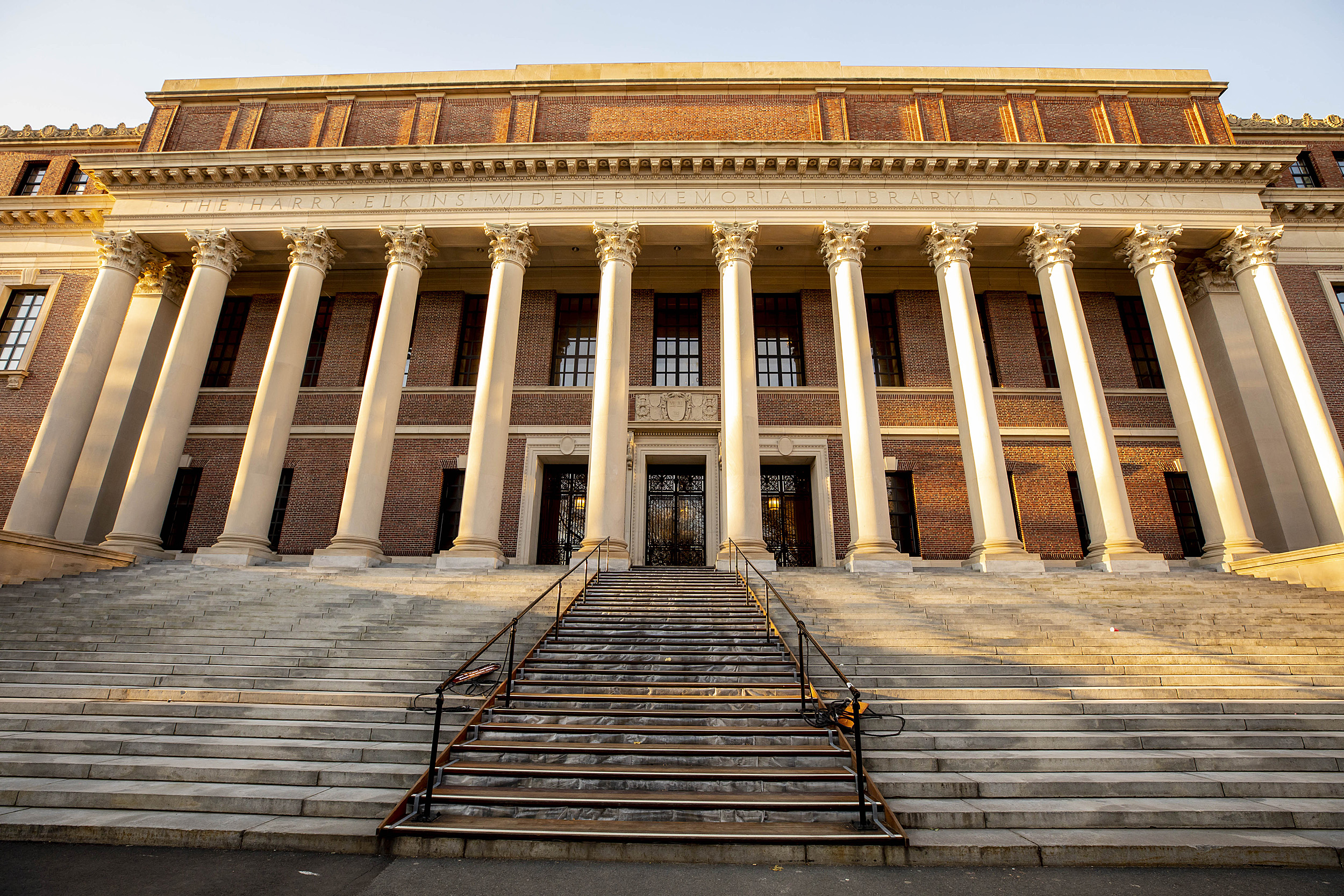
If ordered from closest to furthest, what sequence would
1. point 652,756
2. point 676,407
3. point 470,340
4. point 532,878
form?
point 532,878
point 652,756
point 676,407
point 470,340

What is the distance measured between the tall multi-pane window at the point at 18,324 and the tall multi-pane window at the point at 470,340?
1351 cm

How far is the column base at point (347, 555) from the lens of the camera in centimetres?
1480

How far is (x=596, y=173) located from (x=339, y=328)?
10191 mm

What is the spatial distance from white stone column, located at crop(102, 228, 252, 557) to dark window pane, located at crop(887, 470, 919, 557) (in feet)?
62.7

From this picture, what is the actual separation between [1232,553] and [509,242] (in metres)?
19.5

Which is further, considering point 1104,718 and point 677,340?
point 677,340

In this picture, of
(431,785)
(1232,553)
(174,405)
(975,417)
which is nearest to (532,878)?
(431,785)

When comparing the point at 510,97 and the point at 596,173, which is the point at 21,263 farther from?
the point at 596,173

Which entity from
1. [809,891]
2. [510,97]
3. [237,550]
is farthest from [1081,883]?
[510,97]

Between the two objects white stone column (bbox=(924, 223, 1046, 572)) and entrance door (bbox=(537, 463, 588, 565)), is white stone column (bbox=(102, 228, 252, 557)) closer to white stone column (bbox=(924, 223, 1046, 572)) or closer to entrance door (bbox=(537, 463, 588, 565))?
entrance door (bbox=(537, 463, 588, 565))

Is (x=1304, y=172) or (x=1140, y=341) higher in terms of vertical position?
(x=1304, y=172)

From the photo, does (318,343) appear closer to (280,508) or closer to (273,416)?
(280,508)

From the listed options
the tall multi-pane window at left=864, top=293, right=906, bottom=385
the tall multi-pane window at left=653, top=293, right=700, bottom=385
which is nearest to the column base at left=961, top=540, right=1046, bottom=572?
the tall multi-pane window at left=864, top=293, right=906, bottom=385

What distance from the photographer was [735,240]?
681 inches
